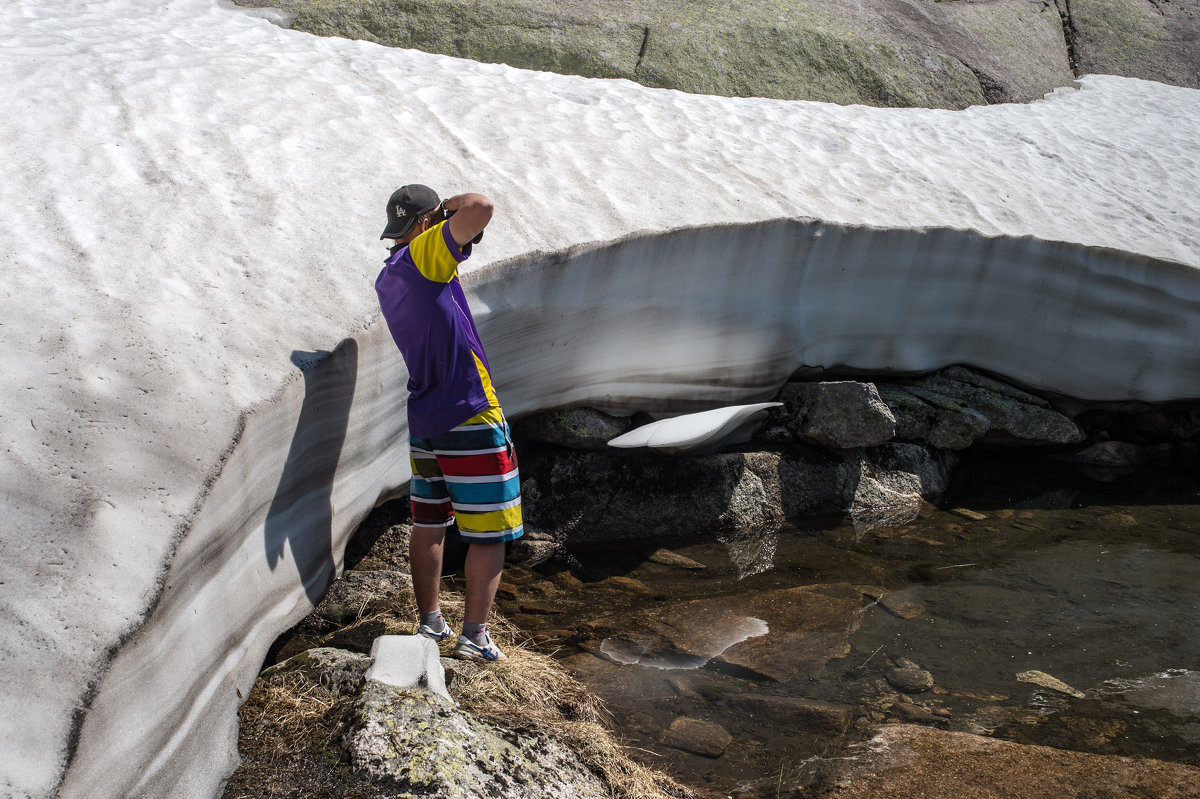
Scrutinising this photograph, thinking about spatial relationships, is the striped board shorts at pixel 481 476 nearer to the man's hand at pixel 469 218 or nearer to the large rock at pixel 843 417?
the man's hand at pixel 469 218

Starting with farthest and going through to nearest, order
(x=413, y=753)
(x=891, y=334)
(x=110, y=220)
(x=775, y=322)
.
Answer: (x=891, y=334)
(x=775, y=322)
(x=110, y=220)
(x=413, y=753)

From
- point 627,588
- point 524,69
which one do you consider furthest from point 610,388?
point 524,69

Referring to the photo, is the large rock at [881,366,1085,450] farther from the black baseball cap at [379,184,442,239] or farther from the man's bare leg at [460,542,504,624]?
the black baseball cap at [379,184,442,239]

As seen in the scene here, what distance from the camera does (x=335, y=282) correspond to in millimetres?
3105

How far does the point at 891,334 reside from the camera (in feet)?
15.5

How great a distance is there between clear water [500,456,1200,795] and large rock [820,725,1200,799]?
0.31ft

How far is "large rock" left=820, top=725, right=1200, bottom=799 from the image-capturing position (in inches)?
92.7

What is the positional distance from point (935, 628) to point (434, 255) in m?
2.35

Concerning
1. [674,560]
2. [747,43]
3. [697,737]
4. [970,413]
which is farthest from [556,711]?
[747,43]

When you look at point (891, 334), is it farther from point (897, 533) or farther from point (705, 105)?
point (705, 105)

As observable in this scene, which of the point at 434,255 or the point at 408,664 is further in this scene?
the point at 434,255

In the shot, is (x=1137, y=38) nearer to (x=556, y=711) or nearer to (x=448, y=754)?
(x=556, y=711)

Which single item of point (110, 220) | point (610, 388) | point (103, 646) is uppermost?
point (110, 220)

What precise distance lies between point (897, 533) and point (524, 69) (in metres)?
3.82
